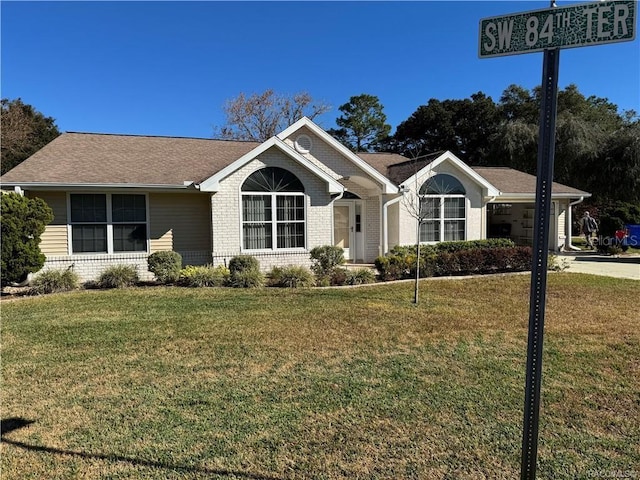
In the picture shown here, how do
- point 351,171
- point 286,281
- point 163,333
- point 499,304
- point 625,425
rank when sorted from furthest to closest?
point 351,171 → point 286,281 → point 499,304 → point 163,333 → point 625,425

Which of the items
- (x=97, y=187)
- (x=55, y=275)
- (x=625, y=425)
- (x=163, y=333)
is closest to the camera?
(x=625, y=425)

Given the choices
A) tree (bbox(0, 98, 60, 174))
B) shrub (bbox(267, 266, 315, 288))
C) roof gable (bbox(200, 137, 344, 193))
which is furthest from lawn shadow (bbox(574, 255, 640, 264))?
tree (bbox(0, 98, 60, 174))

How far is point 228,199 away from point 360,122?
3357 centimetres

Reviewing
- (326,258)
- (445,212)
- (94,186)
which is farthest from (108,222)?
(445,212)

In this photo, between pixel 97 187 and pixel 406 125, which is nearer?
pixel 97 187

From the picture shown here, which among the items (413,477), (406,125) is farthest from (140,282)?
(406,125)

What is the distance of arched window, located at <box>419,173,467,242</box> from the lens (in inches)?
669

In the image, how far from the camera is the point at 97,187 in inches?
492

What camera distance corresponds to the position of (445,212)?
17.2m

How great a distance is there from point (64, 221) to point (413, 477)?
12.7m

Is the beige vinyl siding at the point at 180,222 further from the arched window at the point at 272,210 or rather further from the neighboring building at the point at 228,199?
the arched window at the point at 272,210

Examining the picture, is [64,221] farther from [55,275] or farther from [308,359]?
[308,359]

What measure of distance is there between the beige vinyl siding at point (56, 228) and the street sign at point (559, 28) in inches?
521

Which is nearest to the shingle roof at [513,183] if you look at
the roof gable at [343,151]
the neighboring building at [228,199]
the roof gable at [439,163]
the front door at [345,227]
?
the roof gable at [439,163]
